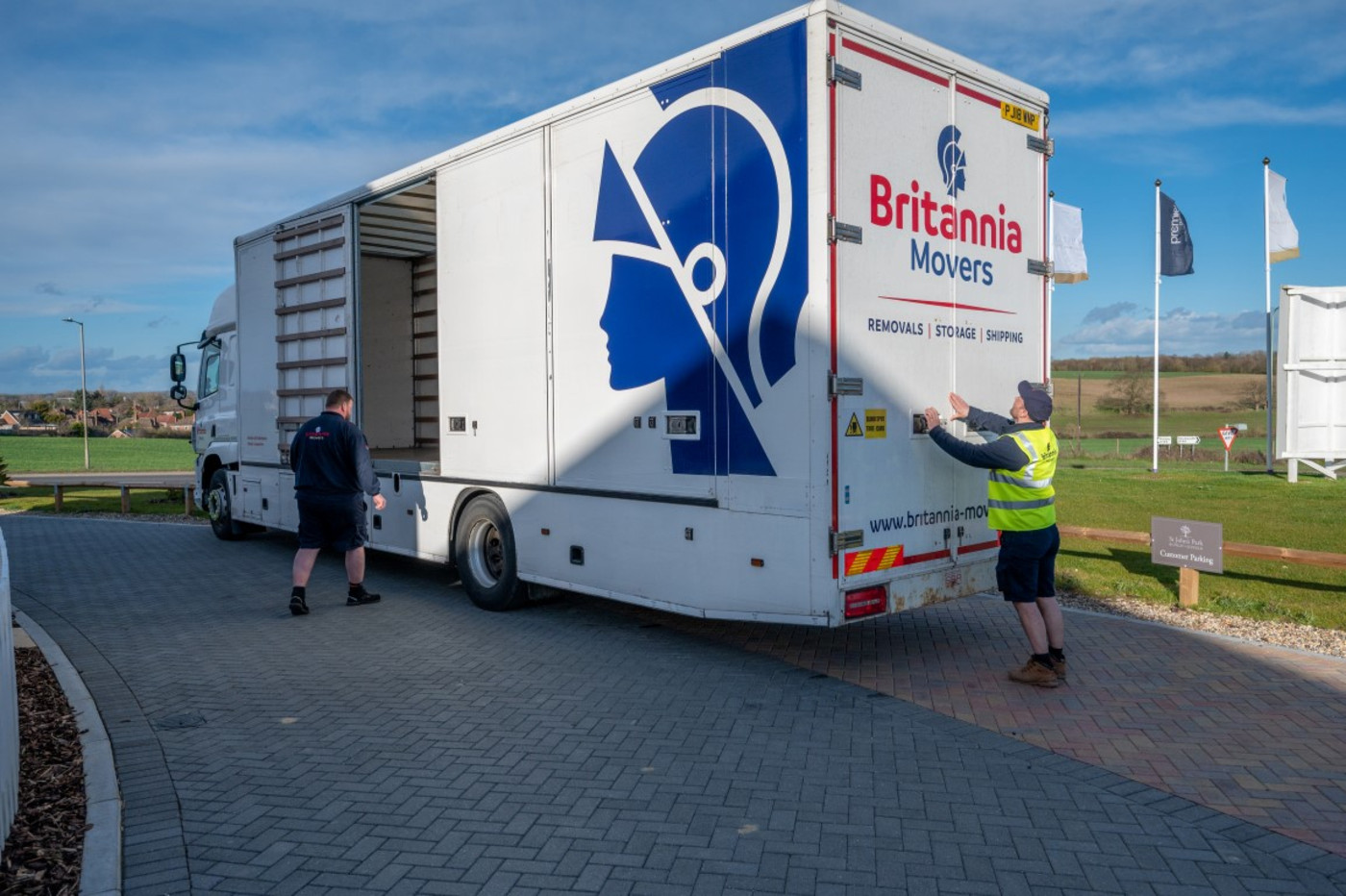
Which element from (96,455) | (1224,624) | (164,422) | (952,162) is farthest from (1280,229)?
(164,422)

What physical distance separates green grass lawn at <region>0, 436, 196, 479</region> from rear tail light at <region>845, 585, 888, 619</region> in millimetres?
35889

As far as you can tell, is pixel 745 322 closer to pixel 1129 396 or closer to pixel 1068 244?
pixel 1068 244

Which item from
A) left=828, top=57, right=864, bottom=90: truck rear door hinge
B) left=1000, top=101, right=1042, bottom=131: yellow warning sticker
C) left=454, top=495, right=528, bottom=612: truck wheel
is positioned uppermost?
left=1000, top=101, right=1042, bottom=131: yellow warning sticker

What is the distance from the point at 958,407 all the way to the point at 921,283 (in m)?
0.83

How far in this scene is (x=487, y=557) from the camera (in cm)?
859

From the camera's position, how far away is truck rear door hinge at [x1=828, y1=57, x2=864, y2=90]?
5680 millimetres

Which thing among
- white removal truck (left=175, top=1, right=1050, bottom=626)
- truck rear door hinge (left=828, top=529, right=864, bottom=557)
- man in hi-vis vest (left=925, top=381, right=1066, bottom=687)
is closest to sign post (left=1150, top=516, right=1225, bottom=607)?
white removal truck (left=175, top=1, right=1050, bottom=626)

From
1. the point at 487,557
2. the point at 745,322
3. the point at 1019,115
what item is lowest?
the point at 487,557

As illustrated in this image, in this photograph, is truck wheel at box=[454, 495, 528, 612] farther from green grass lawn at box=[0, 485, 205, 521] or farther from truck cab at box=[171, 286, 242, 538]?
green grass lawn at box=[0, 485, 205, 521]

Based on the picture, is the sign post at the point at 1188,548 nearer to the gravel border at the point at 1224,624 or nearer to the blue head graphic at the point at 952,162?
the gravel border at the point at 1224,624

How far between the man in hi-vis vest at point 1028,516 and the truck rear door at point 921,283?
1.39 ft

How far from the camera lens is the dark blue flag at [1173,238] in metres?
24.8

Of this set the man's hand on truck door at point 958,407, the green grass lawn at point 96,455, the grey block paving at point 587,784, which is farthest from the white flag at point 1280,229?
the green grass lawn at point 96,455

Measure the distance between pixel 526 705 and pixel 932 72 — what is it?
465 cm
